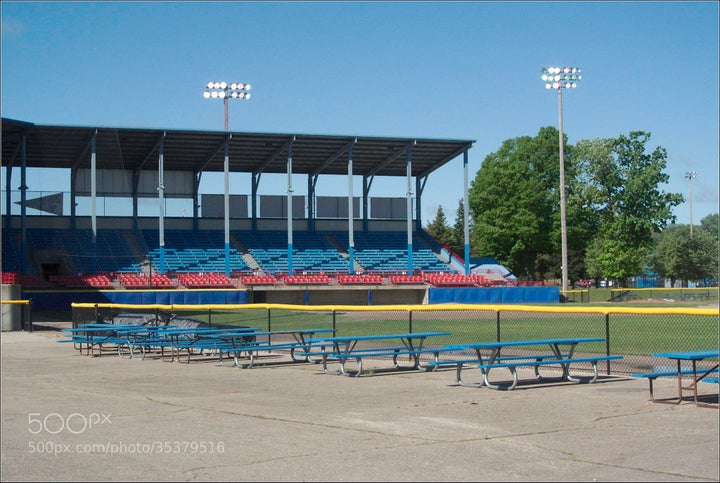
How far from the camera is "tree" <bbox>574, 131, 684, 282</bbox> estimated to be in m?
79.2

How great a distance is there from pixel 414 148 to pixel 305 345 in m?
43.9

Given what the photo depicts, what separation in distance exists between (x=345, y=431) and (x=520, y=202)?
73.4m

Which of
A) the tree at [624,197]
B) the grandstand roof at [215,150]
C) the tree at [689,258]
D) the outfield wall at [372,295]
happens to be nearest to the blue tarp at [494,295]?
the outfield wall at [372,295]

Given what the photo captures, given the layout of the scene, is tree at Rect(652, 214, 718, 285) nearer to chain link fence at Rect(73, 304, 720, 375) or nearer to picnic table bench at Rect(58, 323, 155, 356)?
chain link fence at Rect(73, 304, 720, 375)

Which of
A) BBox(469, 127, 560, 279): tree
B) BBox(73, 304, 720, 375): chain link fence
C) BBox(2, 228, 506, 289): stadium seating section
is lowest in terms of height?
BBox(73, 304, 720, 375): chain link fence

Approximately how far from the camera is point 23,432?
9578 millimetres

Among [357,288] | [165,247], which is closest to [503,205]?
[357,288]

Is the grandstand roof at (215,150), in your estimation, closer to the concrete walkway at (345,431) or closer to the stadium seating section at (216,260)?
the stadium seating section at (216,260)

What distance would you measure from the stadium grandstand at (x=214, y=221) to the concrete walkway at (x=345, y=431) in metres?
36.9

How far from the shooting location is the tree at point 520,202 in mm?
81125

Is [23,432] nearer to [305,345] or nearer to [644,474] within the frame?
A: [644,474]
